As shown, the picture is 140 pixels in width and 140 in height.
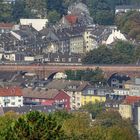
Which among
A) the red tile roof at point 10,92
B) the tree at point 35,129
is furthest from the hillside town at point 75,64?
the tree at point 35,129

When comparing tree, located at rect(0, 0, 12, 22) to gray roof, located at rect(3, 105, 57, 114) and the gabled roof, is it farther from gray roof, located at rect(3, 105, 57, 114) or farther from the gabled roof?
gray roof, located at rect(3, 105, 57, 114)

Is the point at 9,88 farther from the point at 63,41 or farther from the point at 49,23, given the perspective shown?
the point at 49,23

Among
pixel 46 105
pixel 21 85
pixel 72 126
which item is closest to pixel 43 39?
pixel 21 85

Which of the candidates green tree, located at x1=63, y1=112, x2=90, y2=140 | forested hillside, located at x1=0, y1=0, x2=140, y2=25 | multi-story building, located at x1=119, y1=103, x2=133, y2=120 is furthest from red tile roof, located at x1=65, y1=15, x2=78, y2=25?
green tree, located at x1=63, y1=112, x2=90, y2=140

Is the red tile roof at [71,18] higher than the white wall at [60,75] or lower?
higher

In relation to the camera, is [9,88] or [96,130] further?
[9,88]

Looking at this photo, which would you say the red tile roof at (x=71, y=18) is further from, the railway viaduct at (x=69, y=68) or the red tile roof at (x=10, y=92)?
the red tile roof at (x=10, y=92)
